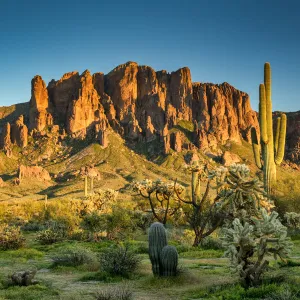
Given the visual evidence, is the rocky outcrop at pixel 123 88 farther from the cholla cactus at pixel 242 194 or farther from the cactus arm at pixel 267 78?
the cholla cactus at pixel 242 194

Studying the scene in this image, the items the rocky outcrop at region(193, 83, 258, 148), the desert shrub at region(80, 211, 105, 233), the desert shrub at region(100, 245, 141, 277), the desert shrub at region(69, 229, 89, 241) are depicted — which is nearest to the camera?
the desert shrub at region(100, 245, 141, 277)

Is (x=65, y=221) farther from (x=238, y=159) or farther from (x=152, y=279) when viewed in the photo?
(x=238, y=159)

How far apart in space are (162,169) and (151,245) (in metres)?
119

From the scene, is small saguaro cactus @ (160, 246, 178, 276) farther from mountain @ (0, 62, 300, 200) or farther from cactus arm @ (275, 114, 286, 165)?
mountain @ (0, 62, 300, 200)

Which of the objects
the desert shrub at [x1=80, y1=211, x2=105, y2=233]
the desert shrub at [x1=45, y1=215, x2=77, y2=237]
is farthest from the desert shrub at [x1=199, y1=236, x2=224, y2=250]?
the desert shrub at [x1=45, y1=215, x2=77, y2=237]

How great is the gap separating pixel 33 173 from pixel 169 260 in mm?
116780

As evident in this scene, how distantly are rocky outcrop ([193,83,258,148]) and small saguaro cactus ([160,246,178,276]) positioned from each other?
143 m

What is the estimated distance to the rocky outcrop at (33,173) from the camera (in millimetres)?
121812

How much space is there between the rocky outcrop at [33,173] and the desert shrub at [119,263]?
111m

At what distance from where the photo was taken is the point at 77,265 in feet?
61.7

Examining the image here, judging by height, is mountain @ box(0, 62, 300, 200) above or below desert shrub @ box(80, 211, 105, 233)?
above

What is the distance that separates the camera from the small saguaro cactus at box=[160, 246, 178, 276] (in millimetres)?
13945

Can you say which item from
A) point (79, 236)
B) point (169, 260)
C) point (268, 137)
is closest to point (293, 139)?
point (268, 137)

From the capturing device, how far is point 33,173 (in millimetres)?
123938
